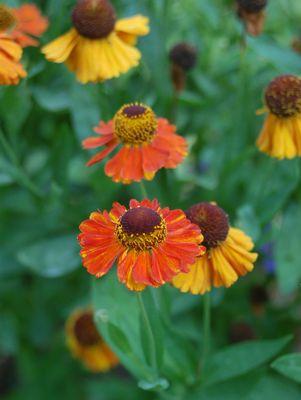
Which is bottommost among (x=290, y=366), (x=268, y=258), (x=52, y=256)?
(x=268, y=258)

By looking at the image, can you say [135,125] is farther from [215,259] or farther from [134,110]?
[215,259]

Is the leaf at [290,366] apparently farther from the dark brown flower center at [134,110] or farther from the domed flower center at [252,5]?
the domed flower center at [252,5]

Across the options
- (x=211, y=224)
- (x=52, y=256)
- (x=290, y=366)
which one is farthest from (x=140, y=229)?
(x=52, y=256)

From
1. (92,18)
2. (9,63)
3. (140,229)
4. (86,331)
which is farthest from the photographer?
(86,331)

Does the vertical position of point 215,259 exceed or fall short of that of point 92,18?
it falls short

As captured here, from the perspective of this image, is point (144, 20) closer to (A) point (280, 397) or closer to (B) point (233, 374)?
(B) point (233, 374)

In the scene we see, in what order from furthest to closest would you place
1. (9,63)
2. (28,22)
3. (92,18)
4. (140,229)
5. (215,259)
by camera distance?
(28,22), (92,18), (9,63), (215,259), (140,229)

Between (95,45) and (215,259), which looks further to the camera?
(95,45)
